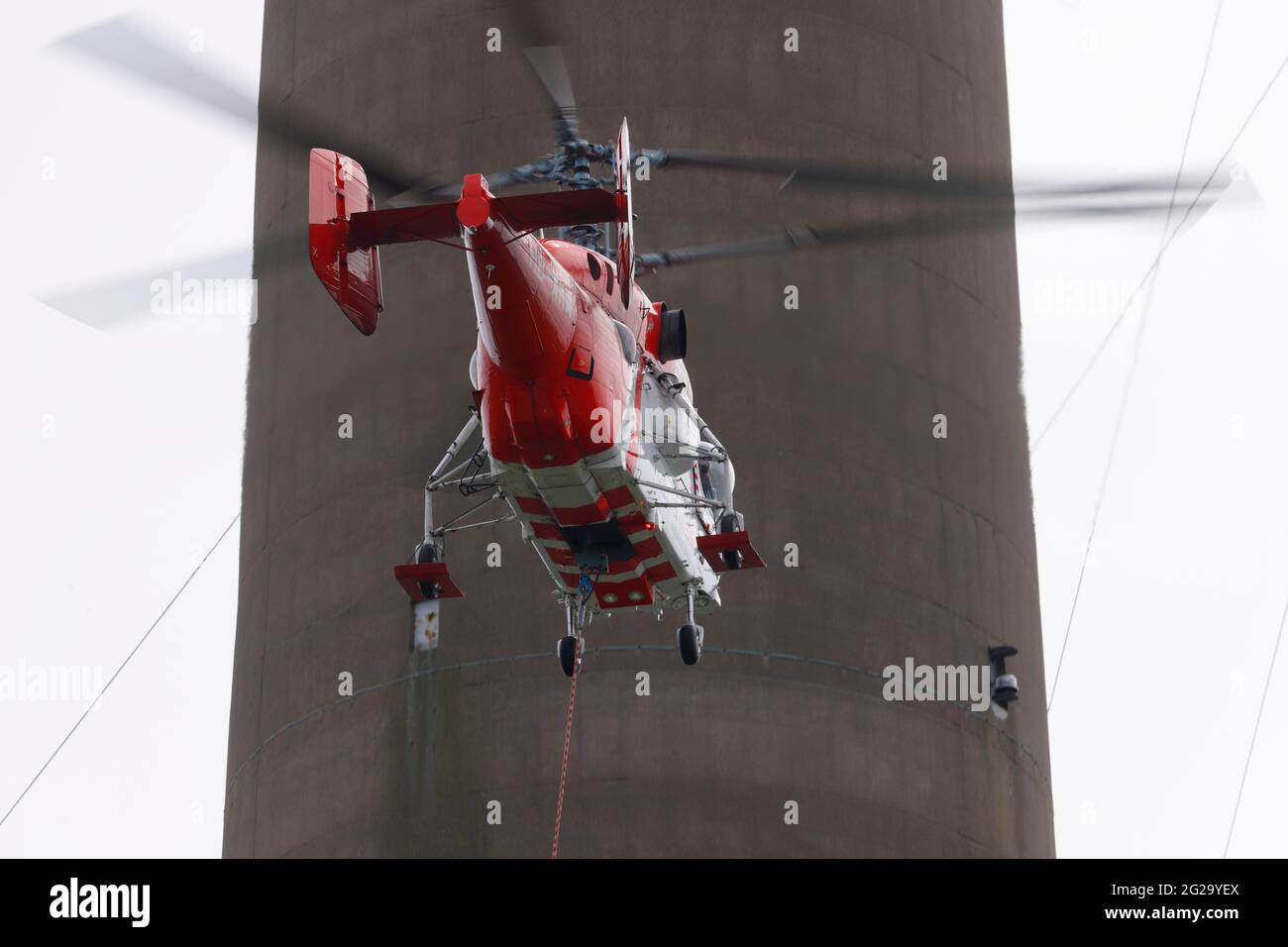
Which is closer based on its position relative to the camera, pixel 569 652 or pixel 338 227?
pixel 338 227

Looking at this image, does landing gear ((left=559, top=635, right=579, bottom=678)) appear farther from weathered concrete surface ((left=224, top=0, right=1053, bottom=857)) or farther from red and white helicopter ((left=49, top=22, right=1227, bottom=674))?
weathered concrete surface ((left=224, top=0, right=1053, bottom=857))

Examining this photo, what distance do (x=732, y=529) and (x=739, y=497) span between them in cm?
633

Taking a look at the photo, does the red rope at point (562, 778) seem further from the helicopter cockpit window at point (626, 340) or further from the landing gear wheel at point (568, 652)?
the helicopter cockpit window at point (626, 340)

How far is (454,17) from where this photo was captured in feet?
114

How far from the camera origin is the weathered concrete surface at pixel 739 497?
3128cm

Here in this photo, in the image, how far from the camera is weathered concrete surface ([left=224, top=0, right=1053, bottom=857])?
Answer: 103 feet

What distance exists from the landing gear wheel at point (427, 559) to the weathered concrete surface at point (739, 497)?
5974 millimetres

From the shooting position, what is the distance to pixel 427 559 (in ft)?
83.7

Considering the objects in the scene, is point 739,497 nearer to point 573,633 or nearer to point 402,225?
point 573,633

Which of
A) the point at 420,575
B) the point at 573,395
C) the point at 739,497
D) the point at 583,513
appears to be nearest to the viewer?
the point at 573,395

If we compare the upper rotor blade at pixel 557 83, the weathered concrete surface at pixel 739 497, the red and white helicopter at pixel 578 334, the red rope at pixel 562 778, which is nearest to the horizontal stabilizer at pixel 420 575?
the red and white helicopter at pixel 578 334

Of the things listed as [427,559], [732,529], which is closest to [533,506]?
[427,559]

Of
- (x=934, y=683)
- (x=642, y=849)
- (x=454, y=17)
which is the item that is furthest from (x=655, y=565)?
(x=454, y=17)
